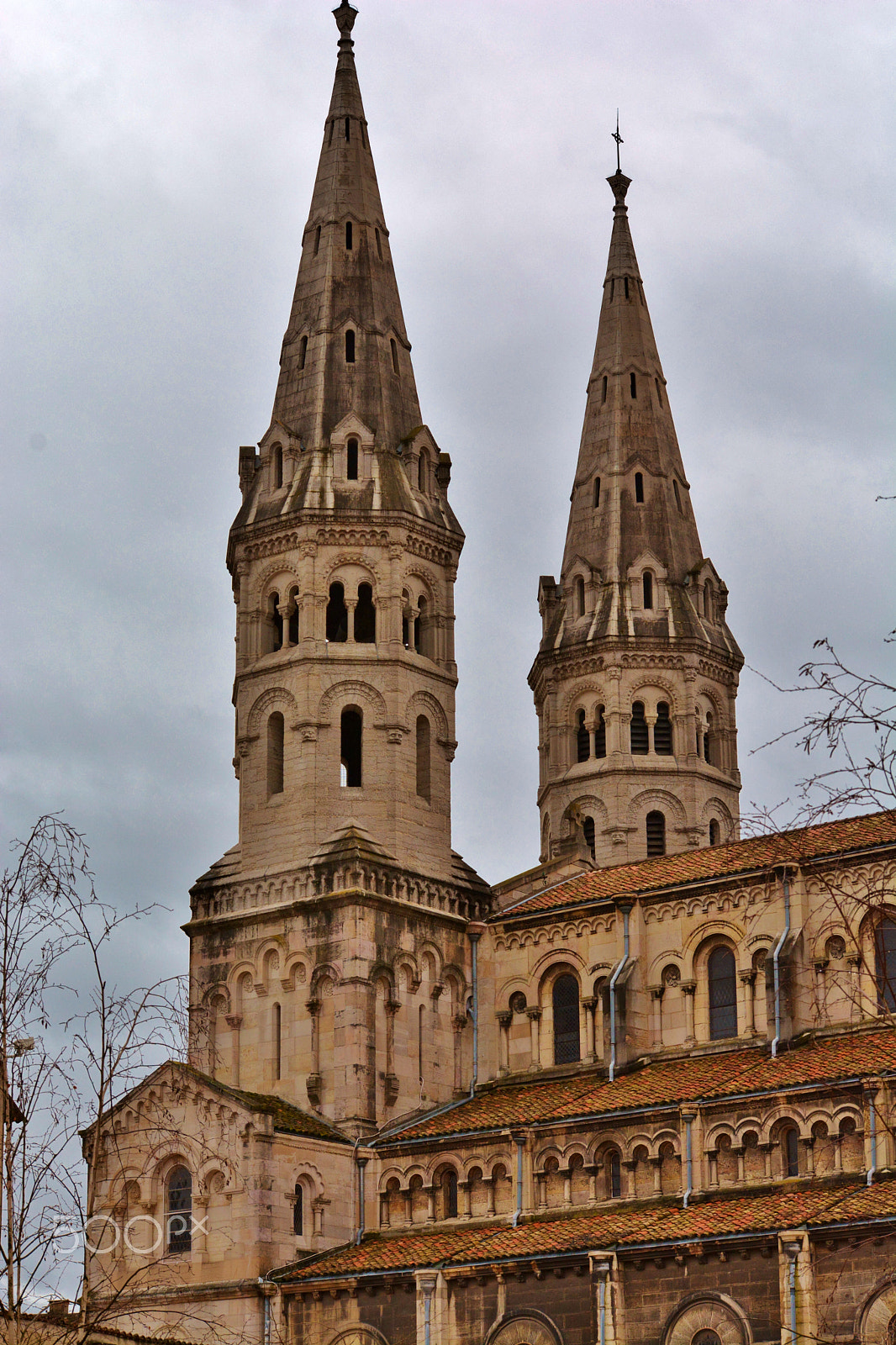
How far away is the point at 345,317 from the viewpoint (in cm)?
6375

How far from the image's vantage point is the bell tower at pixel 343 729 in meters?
56.0

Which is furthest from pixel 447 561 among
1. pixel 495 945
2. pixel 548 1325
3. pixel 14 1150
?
pixel 14 1150

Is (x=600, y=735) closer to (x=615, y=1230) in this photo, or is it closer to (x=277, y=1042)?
(x=277, y=1042)

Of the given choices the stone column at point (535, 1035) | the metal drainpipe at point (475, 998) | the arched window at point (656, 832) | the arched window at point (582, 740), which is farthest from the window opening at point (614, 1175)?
the arched window at point (582, 740)

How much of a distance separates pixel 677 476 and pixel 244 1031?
2799 cm

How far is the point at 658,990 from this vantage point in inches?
2153

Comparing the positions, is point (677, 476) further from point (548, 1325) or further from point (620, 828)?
point (548, 1325)

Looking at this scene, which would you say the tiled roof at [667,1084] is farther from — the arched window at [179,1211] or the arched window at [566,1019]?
the arched window at [179,1211]

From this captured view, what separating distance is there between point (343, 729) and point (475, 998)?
332 inches

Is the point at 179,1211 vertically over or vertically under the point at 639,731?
under

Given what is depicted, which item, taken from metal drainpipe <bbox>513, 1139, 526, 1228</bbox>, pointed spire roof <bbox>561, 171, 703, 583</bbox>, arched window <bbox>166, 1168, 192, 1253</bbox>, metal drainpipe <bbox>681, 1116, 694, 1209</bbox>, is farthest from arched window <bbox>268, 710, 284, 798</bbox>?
metal drainpipe <bbox>681, 1116, 694, 1209</bbox>

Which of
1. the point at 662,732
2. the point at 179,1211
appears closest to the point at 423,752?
the point at 662,732

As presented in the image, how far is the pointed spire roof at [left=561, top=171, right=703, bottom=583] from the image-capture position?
73.7 m

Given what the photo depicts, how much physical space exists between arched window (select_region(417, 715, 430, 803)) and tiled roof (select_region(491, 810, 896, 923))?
4253 mm
